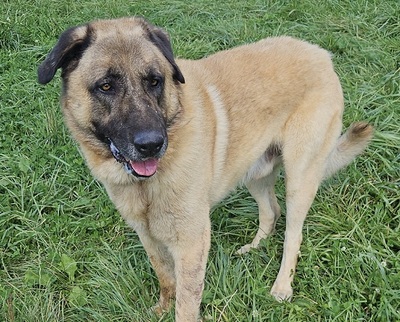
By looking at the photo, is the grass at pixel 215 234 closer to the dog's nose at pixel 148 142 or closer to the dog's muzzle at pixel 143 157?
the dog's muzzle at pixel 143 157

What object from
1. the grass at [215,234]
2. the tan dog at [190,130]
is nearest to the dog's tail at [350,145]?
the tan dog at [190,130]

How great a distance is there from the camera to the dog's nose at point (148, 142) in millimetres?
2156

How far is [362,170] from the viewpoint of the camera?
368 cm

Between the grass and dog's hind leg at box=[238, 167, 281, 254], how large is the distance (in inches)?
3.7

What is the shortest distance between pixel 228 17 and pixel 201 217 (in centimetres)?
403

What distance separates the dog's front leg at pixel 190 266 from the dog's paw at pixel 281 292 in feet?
1.85

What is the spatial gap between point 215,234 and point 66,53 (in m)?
1.64

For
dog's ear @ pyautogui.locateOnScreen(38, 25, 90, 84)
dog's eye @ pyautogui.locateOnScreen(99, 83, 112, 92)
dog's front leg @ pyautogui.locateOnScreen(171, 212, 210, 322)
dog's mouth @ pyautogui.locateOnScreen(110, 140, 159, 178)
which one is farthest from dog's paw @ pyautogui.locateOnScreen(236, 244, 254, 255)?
dog's ear @ pyautogui.locateOnScreen(38, 25, 90, 84)

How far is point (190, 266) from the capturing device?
2.58 meters

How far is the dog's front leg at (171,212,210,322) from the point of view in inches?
100

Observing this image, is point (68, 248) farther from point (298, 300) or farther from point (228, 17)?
point (228, 17)

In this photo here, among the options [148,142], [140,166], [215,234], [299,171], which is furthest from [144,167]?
[215,234]

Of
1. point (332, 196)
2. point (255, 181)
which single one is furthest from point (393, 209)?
point (255, 181)

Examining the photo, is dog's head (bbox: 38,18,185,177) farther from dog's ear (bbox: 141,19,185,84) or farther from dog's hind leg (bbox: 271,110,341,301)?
dog's hind leg (bbox: 271,110,341,301)
